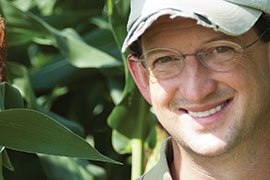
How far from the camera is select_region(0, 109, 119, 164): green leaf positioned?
1539 millimetres

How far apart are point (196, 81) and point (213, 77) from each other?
1.6 inches

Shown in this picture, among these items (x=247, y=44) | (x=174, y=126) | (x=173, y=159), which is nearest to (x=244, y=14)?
(x=247, y=44)

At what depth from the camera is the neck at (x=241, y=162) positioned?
5.17ft

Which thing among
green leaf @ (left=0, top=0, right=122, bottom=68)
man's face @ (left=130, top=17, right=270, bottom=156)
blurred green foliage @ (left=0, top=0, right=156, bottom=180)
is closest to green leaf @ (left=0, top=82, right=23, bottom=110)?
blurred green foliage @ (left=0, top=0, right=156, bottom=180)

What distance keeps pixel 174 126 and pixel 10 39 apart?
929 millimetres

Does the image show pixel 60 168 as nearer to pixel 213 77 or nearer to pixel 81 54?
pixel 81 54

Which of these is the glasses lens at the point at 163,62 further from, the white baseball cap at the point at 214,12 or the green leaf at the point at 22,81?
the green leaf at the point at 22,81

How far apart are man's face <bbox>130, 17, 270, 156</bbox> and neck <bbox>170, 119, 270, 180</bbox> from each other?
0.03 m

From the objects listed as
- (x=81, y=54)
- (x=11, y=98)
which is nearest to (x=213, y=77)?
(x=11, y=98)

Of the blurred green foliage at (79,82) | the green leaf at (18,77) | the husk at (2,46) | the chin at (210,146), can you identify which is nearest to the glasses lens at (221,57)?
the chin at (210,146)

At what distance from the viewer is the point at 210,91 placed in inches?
59.6

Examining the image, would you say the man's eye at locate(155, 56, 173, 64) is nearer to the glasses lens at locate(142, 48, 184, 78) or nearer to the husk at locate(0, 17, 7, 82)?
the glasses lens at locate(142, 48, 184, 78)

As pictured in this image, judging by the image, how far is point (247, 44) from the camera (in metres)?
1.52

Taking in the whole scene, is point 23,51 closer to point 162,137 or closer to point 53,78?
point 53,78
